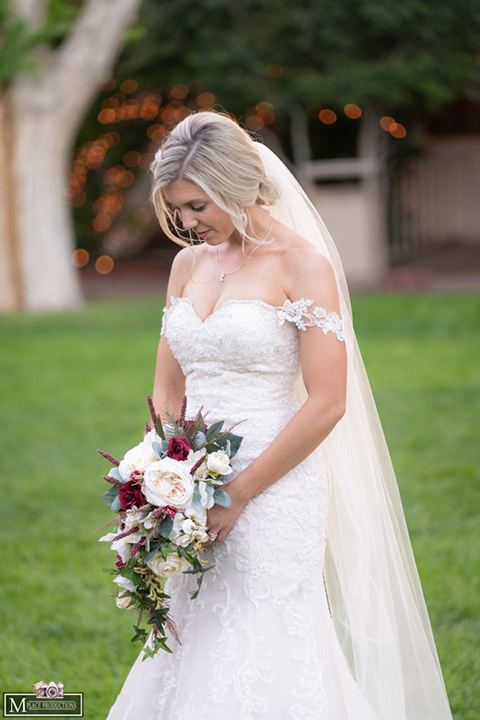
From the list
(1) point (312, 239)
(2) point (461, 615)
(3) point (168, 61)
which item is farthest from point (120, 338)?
(1) point (312, 239)

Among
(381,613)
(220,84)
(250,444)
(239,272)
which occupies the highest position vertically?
(220,84)

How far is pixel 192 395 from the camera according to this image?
286 cm

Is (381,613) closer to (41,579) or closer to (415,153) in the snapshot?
(41,579)

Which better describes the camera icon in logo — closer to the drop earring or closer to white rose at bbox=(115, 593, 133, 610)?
white rose at bbox=(115, 593, 133, 610)

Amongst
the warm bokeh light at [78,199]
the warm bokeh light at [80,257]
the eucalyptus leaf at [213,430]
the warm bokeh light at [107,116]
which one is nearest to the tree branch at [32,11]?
the warm bokeh light at [107,116]

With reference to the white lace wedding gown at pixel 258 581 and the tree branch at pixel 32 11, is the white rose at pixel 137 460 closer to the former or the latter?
the white lace wedding gown at pixel 258 581

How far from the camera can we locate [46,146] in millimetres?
14680

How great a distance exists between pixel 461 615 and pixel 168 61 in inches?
612

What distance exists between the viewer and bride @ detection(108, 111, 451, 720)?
8.58 feet

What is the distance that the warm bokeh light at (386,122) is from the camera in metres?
17.8

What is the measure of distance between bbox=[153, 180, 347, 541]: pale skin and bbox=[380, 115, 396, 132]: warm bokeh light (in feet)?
52.3

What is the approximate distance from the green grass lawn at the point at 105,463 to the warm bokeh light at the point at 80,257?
248 inches

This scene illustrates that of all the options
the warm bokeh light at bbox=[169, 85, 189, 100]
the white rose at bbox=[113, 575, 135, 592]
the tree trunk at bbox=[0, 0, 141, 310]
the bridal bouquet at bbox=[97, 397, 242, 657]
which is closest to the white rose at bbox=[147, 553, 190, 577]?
the bridal bouquet at bbox=[97, 397, 242, 657]

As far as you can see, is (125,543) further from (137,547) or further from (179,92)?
(179,92)
